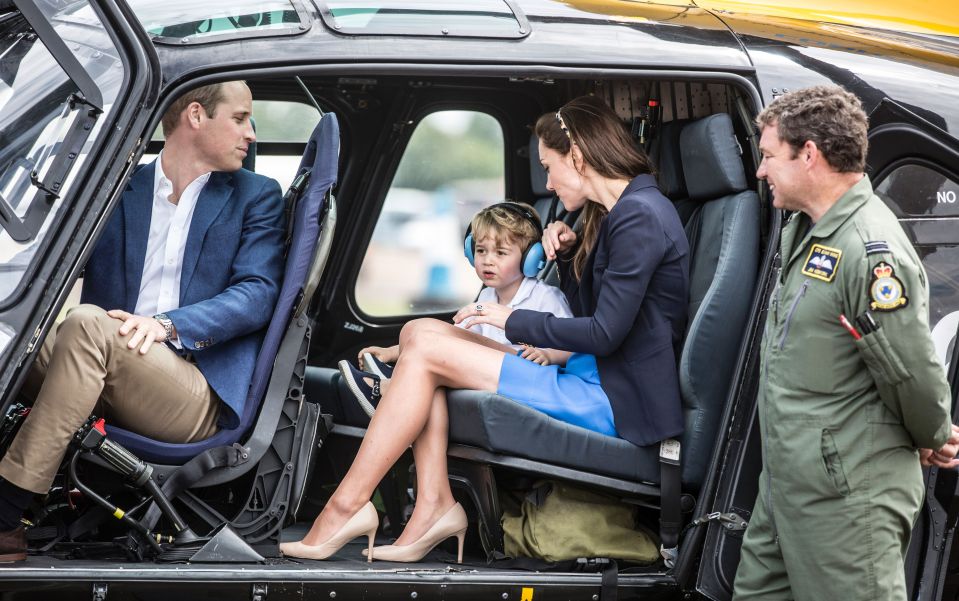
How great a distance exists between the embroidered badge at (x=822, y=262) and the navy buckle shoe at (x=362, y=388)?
1455mm

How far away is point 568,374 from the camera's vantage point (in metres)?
3.42

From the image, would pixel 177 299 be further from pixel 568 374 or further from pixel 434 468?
pixel 568 374

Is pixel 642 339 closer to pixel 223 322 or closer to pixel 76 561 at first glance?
pixel 223 322

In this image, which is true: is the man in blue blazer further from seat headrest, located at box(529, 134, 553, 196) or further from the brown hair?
seat headrest, located at box(529, 134, 553, 196)

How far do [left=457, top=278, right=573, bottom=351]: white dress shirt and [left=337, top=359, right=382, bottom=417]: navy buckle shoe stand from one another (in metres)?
0.44

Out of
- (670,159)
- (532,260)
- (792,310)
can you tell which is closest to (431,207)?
(532,260)

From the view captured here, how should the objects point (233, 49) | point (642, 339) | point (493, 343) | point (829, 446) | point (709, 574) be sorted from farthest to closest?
1. point (493, 343)
2. point (642, 339)
3. point (709, 574)
4. point (233, 49)
5. point (829, 446)

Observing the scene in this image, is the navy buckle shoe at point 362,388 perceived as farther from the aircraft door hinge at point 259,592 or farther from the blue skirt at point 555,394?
the aircraft door hinge at point 259,592

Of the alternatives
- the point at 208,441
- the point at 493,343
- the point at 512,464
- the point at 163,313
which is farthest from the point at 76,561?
the point at 493,343

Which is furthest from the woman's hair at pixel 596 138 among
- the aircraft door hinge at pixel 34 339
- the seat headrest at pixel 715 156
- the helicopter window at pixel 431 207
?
the aircraft door hinge at pixel 34 339

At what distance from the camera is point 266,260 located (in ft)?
11.0

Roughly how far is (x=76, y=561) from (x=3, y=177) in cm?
98

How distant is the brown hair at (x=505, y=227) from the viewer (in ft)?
12.5

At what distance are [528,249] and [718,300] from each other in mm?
868
